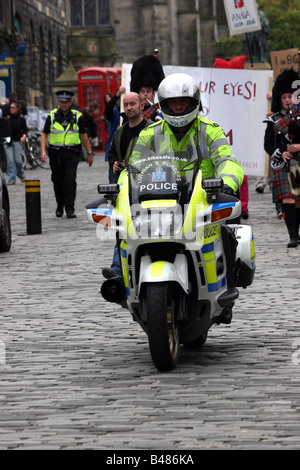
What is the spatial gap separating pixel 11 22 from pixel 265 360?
42990 mm

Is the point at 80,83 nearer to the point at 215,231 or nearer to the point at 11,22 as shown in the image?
the point at 11,22

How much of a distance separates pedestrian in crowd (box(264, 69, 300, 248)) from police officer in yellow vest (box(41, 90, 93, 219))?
4807mm

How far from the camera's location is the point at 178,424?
5434mm

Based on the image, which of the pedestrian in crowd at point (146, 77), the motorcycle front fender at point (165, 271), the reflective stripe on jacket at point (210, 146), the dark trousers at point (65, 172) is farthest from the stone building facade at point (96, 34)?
the motorcycle front fender at point (165, 271)

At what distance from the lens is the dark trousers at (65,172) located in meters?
17.9

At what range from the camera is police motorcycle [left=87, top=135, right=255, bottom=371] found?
6.49 m

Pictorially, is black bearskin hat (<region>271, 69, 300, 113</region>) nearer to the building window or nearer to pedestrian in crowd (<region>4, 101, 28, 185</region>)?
pedestrian in crowd (<region>4, 101, 28, 185</region>)

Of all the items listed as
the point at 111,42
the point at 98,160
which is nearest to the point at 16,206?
the point at 98,160

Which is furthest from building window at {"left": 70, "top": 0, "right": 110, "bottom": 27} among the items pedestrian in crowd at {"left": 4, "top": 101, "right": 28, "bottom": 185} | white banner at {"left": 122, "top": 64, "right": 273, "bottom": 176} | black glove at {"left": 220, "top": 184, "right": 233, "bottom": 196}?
black glove at {"left": 220, "top": 184, "right": 233, "bottom": 196}

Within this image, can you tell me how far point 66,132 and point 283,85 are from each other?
5.20 m

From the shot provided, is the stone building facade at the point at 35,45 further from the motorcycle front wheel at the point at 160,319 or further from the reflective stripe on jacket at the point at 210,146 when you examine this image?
the motorcycle front wheel at the point at 160,319

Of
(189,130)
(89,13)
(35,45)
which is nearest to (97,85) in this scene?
(35,45)

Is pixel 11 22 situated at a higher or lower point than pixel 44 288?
higher
